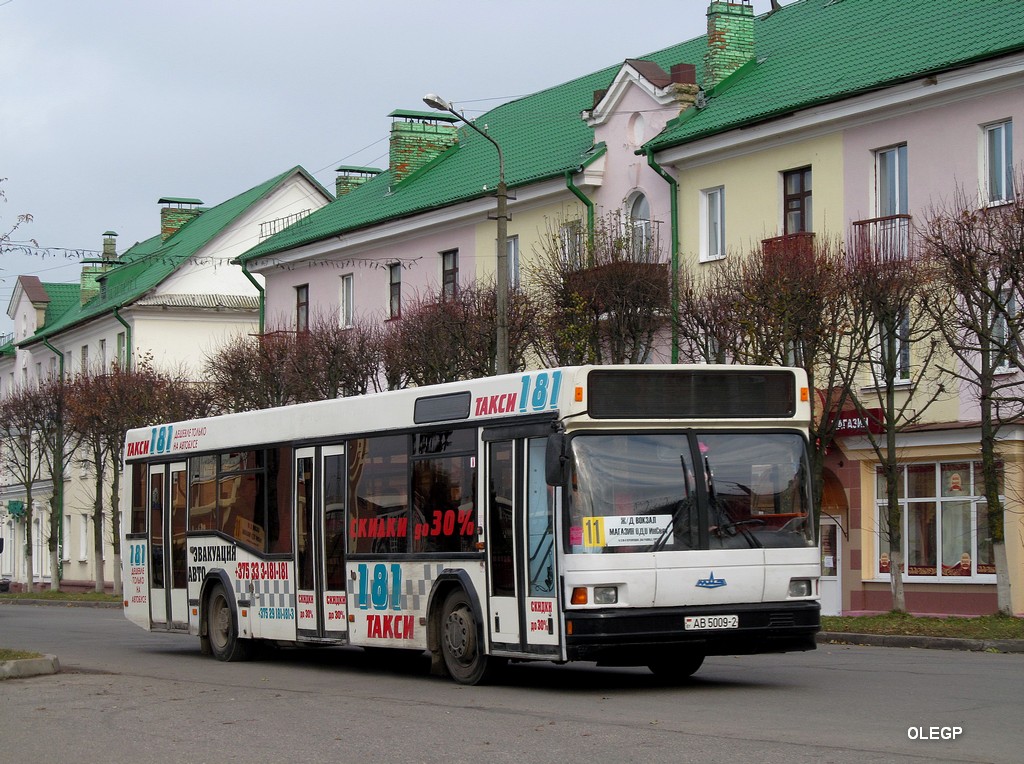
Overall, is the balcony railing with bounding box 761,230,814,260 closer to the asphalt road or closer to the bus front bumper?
the asphalt road

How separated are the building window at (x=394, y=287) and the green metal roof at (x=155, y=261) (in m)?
14.4

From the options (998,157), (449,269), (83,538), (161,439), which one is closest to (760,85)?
(998,157)

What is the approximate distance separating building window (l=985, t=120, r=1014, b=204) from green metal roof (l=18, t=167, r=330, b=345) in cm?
3421

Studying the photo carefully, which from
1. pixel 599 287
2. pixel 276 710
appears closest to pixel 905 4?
pixel 599 287

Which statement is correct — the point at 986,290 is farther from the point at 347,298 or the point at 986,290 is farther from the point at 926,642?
the point at 347,298

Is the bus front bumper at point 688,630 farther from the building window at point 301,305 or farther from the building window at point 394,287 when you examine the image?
the building window at point 301,305

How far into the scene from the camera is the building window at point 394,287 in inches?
1672

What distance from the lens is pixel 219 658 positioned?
19.7 meters

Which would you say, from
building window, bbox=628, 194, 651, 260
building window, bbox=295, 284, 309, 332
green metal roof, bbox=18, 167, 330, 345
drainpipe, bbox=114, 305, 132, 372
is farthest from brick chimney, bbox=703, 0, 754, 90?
drainpipe, bbox=114, 305, 132, 372

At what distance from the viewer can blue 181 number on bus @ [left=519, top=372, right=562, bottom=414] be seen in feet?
44.6

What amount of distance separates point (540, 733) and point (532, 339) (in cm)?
1975

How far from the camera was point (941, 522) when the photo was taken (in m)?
28.9

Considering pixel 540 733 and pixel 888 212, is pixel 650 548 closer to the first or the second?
pixel 540 733

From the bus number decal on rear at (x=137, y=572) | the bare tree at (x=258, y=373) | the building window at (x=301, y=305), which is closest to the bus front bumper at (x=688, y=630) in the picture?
the bus number decal on rear at (x=137, y=572)
